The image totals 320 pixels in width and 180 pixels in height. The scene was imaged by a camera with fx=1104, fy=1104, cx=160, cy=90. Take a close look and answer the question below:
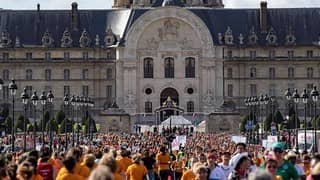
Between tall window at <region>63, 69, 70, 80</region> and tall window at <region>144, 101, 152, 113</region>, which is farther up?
tall window at <region>63, 69, 70, 80</region>

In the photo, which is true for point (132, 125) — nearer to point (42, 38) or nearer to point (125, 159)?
point (42, 38)

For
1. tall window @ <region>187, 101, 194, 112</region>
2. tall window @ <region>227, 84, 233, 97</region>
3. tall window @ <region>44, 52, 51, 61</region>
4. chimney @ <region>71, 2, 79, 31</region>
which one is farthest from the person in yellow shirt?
chimney @ <region>71, 2, 79, 31</region>

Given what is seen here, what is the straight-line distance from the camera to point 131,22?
352 ft

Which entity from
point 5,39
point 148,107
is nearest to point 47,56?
point 5,39

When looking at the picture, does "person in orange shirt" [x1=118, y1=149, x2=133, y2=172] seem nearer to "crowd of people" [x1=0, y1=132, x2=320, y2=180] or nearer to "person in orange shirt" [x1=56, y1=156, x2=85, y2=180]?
"crowd of people" [x1=0, y1=132, x2=320, y2=180]

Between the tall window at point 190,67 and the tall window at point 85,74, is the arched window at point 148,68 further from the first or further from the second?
the tall window at point 85,74

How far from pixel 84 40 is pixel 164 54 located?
862 centimetres

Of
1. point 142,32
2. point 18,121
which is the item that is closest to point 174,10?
point 142,32

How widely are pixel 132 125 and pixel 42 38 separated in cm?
1583

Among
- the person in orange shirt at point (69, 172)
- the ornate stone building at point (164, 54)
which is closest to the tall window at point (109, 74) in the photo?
the ornate stone building at point (164, 54)

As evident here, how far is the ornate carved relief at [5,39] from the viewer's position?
10796 centimetres

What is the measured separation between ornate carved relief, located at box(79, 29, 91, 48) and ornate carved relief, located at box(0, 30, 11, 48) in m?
7.05

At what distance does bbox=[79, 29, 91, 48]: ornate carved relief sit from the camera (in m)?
109

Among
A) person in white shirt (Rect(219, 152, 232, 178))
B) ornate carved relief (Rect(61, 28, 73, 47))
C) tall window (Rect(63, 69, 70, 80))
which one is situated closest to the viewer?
person in white shirt (Rect(219, 152, 232, 178))
